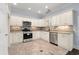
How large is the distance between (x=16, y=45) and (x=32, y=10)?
741mm

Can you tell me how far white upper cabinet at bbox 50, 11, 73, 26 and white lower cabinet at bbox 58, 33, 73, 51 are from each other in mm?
221

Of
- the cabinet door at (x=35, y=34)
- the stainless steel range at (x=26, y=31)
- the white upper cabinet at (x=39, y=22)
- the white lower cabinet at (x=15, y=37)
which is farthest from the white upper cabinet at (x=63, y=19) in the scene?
the white lower cabinet at (x=15, y=37)

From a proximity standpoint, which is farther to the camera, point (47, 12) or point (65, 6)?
point (47, 12)

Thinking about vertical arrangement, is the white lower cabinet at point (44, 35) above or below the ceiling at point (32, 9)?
below

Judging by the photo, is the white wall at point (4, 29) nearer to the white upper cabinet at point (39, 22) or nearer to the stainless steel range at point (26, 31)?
the stainless steel range at point (26, 31)

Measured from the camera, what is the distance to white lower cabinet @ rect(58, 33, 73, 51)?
1.46 m

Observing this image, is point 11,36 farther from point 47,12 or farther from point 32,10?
point 47,12

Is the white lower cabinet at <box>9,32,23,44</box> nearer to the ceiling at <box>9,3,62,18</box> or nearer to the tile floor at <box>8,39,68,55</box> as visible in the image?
the tile floor at <box>8,39,68,55</box>

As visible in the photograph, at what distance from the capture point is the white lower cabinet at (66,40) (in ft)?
4.78

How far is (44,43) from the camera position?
5.05ft

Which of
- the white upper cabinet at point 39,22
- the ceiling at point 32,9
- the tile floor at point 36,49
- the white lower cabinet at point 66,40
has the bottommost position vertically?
the tile floor at point 36,49

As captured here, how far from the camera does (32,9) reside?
4.99 feet

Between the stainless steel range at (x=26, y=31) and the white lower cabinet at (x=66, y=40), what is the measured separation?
60cm
